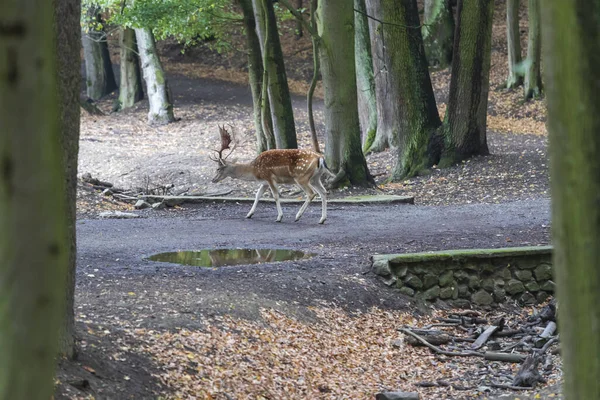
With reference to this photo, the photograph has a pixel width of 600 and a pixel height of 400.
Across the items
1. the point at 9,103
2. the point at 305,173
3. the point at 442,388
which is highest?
the point at 9,103

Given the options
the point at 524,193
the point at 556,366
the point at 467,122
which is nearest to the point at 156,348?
the point at 556,366

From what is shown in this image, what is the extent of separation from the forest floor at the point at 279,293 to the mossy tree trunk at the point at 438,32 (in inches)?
512

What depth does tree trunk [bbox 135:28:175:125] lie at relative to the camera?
30.2m

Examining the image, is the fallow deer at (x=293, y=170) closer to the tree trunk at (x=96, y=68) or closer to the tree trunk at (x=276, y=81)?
the tree trunk at (x=276, y=81)

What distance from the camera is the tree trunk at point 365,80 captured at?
79.6ft

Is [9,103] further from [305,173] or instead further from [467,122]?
[467,122]

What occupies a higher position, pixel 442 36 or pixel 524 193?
pixel 442 36

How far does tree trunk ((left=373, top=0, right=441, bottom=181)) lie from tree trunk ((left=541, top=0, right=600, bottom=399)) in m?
16.0

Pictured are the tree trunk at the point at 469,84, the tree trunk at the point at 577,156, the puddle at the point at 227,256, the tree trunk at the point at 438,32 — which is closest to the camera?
the tree trunk at the point at 577,156

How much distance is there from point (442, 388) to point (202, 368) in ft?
7.85


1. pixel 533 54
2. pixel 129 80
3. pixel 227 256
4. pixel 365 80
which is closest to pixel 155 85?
pixel 129 80

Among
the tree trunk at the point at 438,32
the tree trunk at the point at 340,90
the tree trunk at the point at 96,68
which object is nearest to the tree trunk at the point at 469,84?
the tree trunk at the point at 340,90

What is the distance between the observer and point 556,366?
8.52 metres

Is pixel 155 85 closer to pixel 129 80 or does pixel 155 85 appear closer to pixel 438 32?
pixel 129 80
